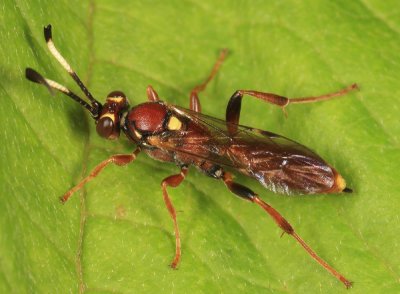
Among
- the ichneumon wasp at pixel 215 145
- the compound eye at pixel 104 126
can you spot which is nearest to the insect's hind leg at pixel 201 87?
the ichneumon wasp at pixel 215 145

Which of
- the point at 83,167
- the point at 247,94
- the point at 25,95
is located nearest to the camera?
the point at 25,95

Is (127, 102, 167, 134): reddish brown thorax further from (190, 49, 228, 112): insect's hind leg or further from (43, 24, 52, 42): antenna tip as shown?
Result: (43, 24, 52, 42): antenna tip

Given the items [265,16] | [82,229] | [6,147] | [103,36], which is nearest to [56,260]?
[82,229]

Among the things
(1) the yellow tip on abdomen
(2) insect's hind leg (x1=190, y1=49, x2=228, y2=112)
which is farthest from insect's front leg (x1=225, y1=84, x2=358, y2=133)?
(1) the yellow tip on abdomen

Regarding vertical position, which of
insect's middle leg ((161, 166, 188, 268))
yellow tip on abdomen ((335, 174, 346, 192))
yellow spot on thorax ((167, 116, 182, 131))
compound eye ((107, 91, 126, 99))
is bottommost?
insect's middle leg ((161, 166, 188, 268))

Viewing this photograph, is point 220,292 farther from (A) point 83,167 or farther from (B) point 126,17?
(B) point 126,17

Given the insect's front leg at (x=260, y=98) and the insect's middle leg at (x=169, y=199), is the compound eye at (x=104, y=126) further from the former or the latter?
the insect's front leg at (x=260, y=98)
